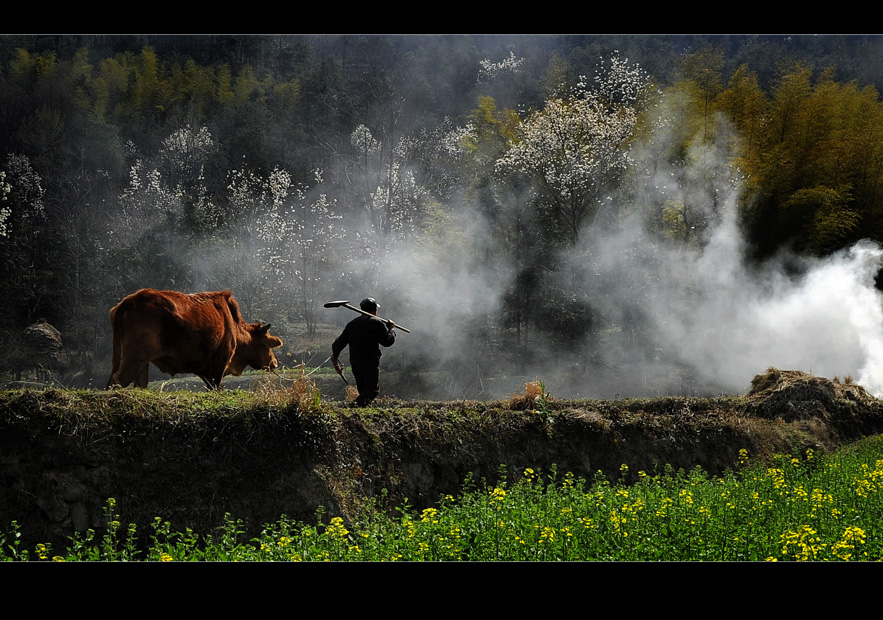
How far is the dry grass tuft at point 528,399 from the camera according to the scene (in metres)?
13.0

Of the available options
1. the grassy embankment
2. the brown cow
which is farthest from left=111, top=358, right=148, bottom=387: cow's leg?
the grassy embankment

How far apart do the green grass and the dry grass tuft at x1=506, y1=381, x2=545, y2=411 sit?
9.65 ft

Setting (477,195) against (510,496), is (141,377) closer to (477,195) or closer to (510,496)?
(510,496)

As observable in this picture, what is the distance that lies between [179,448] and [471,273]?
1087 inches

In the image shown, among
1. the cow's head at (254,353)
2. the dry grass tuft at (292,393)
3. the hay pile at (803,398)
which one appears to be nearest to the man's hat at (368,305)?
the dry grass tuft at (292,393)

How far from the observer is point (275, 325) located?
36.4 metres

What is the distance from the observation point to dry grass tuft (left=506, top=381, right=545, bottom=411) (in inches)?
511

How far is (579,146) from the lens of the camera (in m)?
35.9

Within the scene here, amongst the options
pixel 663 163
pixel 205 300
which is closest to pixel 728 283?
pixel 663 163

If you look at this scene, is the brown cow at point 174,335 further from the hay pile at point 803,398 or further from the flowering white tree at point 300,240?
the flowering white tree at point 300,240

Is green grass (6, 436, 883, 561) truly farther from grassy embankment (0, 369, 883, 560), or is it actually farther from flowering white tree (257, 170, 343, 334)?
flowering white tree (257, 170, 343, 334)
